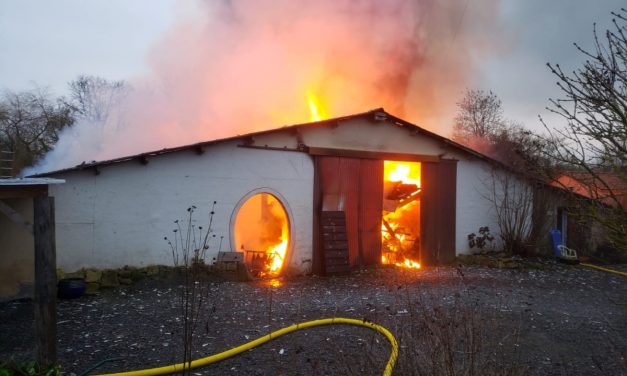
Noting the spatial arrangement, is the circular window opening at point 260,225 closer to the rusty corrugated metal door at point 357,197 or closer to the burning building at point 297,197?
the burning building at point 297,197

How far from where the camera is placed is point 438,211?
1429 centimetres

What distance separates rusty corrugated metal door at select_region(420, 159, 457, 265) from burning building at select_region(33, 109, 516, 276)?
3 centimetres

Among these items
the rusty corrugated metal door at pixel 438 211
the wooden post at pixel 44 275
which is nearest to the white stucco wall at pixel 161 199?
the rusty corrugated metal door at pixel 438 211

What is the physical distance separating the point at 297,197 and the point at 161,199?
11.9 ft

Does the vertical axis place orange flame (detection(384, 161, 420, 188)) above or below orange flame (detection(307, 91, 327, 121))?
below

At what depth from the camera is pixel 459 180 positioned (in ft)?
48.6

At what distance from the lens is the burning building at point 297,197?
9711mm

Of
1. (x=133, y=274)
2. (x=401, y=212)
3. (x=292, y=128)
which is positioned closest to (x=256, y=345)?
(x=133, y=274)

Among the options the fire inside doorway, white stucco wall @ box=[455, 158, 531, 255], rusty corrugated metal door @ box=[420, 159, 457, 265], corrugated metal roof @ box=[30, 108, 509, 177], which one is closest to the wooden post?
corrugated metal roof @ box=[30, 108, 509, 177]

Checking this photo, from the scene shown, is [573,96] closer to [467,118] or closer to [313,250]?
[313,250]

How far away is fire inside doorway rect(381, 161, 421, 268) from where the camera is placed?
48.9 ft

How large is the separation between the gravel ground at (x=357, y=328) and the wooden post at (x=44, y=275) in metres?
0.58

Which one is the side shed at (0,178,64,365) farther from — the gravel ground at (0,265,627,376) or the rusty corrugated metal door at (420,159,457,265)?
the rusty corrugated metal door at (420,159,457,265)

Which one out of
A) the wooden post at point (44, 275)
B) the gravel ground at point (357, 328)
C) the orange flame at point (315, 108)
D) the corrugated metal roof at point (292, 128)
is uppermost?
the orange flame at point (315, 108)
